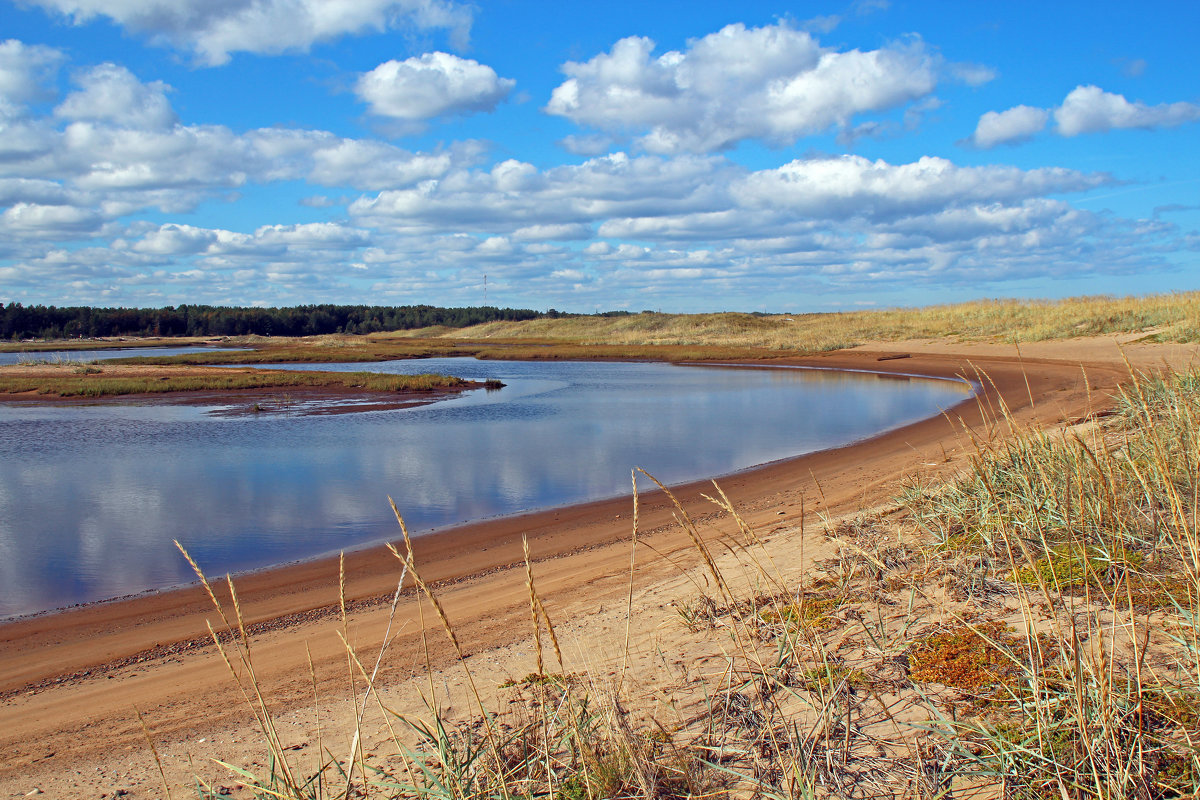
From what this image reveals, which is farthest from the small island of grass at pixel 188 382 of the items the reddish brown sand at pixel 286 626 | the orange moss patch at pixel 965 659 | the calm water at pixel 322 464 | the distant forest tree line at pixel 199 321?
the distant forest tree line at pixel 199 321

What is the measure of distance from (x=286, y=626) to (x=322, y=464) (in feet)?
31.2

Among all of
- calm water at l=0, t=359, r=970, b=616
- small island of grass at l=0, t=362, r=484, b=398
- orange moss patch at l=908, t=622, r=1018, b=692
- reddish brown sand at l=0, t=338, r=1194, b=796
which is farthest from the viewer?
small island of grass at l=0, t=362, r=484, b=398

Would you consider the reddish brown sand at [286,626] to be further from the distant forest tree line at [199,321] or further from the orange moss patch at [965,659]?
the distant forest tree line at [199,321]

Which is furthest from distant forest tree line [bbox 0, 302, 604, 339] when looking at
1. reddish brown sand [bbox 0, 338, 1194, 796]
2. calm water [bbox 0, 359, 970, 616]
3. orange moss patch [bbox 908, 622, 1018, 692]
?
orange moss patch [bbox 908, 622, 1018, 692]

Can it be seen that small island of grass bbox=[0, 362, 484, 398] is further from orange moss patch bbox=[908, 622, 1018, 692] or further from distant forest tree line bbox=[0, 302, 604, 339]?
distant forest tree line bbox=[0, 302, 604, 339]

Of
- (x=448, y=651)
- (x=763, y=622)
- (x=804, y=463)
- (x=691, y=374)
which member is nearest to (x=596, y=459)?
(x=804, y=463)

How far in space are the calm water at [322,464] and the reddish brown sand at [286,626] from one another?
1.18m

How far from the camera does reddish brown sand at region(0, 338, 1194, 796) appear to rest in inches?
166

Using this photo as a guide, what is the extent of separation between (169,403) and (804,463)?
984 inches

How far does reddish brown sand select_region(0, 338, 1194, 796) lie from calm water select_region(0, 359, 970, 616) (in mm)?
1183

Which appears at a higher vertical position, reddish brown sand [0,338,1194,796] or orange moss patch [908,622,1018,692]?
orange moss patch [908,622,1018,692]

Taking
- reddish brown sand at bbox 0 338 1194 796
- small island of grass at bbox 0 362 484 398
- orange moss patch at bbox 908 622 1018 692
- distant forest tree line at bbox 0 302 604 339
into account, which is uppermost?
distant forest tree line at bbox 0 302 604 339

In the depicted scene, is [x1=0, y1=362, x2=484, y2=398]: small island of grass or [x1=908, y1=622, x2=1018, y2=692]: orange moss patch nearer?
[x1=908, y1=622, x2=1018, y2=692]: orange moss patch

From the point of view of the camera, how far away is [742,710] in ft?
10.6
